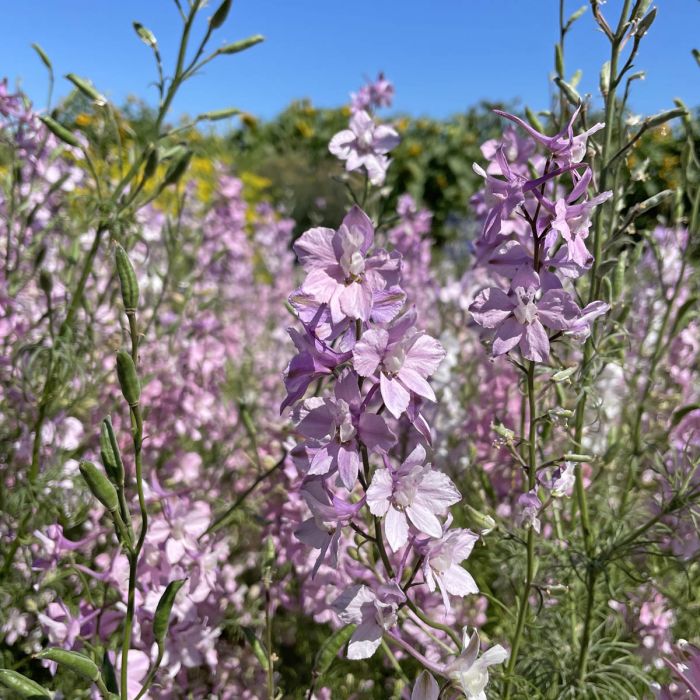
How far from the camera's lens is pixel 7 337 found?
6.05 ft

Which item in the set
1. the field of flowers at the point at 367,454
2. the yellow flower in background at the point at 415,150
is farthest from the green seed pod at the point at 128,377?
the yellow flower in background at the point at 415,150

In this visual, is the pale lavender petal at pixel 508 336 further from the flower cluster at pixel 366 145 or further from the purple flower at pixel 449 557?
the flower cluster at pixel 366 145

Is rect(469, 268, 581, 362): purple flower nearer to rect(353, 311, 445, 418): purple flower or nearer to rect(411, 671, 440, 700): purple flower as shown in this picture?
rect(353, 311, 445, 418): purple flower

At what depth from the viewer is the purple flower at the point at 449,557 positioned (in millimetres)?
932

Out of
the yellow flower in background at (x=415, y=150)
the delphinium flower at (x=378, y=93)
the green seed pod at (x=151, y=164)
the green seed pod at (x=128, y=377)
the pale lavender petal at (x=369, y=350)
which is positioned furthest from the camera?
the yellow flower in background at (x=415, y=150)

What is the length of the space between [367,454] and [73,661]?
46 centimetres

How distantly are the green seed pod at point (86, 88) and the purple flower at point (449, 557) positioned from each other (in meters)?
1.22

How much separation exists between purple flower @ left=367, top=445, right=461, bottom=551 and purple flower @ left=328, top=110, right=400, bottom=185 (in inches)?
36.0

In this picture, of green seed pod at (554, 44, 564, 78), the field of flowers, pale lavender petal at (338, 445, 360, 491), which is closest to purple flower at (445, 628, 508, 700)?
the field of flowers

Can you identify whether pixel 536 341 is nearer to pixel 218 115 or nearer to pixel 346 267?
pixel 346 267

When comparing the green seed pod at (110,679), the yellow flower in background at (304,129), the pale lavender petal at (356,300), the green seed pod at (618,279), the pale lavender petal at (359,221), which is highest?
the yellow flower in background at (304,129)

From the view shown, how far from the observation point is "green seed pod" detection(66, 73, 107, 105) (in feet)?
5.14

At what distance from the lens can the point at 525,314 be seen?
0.96 meters

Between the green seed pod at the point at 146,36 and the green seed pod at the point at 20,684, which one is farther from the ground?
the green seed pod at the point at 146,36
